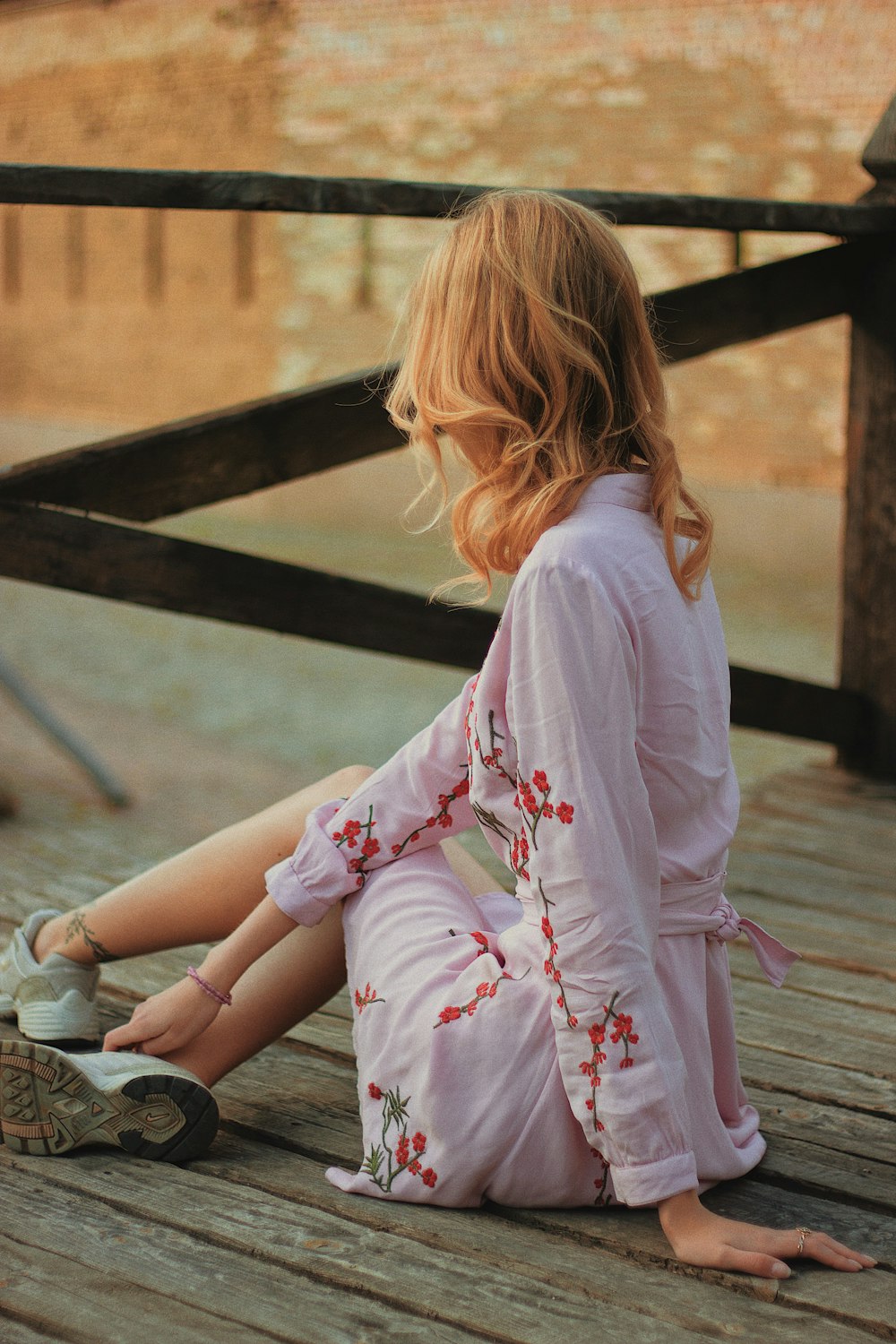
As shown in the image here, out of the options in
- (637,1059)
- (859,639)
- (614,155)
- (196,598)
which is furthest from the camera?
(614,155)

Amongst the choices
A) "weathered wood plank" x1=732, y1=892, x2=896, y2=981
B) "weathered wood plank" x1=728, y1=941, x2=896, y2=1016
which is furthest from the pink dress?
"weathered wood plank" x1=732, y1=892, x2=896, y2=981

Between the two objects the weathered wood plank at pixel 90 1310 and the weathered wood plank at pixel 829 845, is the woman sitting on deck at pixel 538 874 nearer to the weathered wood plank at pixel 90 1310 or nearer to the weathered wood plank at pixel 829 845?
the weathered wood plank at pixel 90 1310

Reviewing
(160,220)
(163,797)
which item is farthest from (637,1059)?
(160,220)

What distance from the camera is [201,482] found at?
2574 mm

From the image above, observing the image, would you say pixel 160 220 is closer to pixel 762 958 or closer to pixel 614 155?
pixel 614 155

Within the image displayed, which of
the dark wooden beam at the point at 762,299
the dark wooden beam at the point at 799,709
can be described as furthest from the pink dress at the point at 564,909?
the dark wooden beam at the point at 799,709

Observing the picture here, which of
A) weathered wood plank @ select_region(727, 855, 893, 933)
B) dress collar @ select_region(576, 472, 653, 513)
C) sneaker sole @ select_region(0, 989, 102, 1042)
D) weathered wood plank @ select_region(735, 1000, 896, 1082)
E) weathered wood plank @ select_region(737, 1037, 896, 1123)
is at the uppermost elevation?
dress collar @ select_region(576, 472, 653, 513)

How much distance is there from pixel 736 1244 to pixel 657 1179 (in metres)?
0.12

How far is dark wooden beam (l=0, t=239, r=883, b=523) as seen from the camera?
244 centimetres

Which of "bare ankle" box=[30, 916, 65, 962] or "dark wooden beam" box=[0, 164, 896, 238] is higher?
"dark wooden beam" box=[0, 164, 896, 238]

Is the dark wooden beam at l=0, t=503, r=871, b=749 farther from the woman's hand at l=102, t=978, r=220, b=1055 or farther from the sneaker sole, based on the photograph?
the woman's hand at l=102, t=978, r=220, b=1055

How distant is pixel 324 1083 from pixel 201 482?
1077 millimetres

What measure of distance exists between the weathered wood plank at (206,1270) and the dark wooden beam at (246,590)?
1.09 metres

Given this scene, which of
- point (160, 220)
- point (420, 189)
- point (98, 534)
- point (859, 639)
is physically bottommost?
point (160, 220)
